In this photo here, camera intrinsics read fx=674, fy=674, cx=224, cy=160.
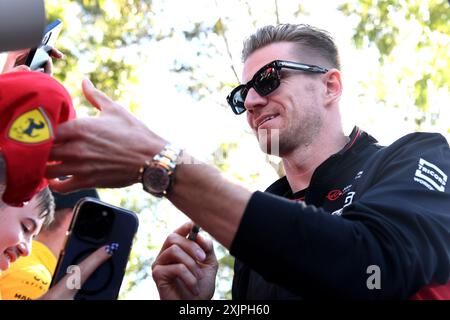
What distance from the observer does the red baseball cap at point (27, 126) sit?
61.9 inches

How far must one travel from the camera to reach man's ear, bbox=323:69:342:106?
3.36 meters

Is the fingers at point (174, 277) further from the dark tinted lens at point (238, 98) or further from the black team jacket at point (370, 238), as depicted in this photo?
the dark tinted lens at point (238, 98)

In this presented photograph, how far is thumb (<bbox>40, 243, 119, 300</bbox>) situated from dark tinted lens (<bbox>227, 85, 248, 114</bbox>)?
1.50 metres

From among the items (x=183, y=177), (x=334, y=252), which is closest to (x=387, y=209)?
(x=334, y=252)

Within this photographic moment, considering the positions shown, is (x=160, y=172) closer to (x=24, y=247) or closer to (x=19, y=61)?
(x=19, y=61)

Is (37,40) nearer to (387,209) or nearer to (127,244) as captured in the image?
(127,244)

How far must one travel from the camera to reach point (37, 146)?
1.57 m

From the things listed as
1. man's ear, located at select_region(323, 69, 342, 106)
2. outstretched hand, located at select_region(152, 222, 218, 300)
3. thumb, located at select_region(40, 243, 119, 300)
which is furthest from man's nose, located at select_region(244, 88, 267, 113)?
thumb, located at select_region(40, 243, 119, 300)

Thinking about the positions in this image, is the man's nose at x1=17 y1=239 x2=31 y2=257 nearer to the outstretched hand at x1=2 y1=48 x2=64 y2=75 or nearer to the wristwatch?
the outstretched hand at x1=2 y1=48 x2=64 y2=75

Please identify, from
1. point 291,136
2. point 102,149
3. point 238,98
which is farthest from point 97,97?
→ point 238,98

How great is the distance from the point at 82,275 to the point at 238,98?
167 centimetres

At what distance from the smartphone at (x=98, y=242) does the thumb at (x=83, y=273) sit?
19 mm

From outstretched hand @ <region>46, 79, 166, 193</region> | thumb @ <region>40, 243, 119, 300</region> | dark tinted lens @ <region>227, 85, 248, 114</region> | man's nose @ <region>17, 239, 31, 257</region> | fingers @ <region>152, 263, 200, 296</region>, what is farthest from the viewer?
dark tinted lens @ <region>227, 85, 248, 114</region>

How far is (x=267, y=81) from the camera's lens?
314 centimetres
